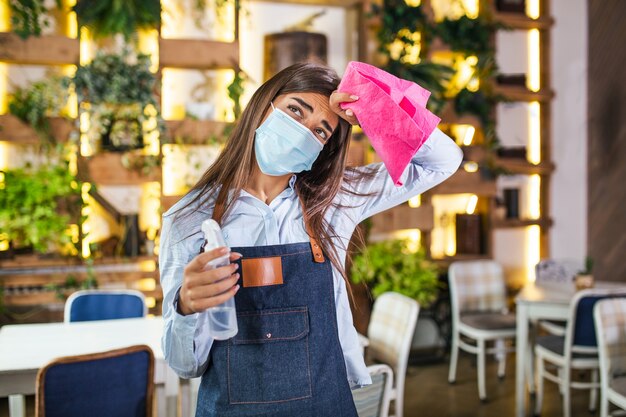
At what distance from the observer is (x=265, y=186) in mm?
1438

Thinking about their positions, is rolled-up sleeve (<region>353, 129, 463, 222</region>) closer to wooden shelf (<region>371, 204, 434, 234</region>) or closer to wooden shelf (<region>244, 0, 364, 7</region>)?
wooden shelf (<region>371, 204, 434, 234</region>)

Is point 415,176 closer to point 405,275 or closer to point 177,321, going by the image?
point 177,321

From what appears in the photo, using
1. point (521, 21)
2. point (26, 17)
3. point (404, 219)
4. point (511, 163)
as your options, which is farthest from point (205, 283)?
point (521, 21)

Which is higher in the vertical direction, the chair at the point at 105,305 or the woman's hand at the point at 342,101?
the woman's hand at the point at 342,101

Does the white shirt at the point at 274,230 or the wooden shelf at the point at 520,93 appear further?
the wooden shelf at the point at 520,93

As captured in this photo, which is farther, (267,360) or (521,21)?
(521,21)

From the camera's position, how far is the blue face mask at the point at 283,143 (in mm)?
1351

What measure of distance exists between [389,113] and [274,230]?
35 centimetres

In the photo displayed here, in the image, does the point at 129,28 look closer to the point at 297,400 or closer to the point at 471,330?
the point at 471,330

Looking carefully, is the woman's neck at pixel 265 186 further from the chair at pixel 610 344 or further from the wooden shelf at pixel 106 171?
the wooden shelf at pixel 106 171

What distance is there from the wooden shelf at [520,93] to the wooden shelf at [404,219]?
127 centimetres

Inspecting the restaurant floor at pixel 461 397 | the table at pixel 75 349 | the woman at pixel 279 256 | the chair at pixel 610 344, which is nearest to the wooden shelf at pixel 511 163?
the restaurant floor at pixel 461 397

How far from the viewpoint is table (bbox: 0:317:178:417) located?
7.97ft

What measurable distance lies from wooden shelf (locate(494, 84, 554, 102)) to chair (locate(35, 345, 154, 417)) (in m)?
4.35
